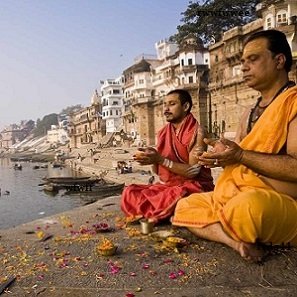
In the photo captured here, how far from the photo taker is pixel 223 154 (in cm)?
233

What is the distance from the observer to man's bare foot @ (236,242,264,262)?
7.48ft

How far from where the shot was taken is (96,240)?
296cm

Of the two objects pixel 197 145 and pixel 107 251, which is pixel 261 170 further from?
pixel 197 145

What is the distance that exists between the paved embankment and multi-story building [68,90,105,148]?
54.7m

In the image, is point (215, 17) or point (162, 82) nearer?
point (215, 17)

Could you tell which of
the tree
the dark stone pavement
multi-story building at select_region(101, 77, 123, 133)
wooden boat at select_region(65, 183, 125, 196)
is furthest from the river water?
multi-story building at select_region(101, 77, 123, 133)

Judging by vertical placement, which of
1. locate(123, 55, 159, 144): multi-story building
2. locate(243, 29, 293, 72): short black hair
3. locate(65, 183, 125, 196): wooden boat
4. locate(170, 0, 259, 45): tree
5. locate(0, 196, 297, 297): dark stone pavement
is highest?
locate(170, 0, 259, 45): tree

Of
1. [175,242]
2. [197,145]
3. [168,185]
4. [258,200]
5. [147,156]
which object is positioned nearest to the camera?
[258,200]

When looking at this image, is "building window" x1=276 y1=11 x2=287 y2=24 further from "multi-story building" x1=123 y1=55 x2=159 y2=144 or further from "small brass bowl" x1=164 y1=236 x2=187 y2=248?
"small brass bowl" x1=164 y1=236 x2=187 y2=248

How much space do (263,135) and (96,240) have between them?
1.54 m

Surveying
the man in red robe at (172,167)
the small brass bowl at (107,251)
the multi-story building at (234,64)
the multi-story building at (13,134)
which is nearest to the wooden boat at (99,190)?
the multi-story building at (234,64)

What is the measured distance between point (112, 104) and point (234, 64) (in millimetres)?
29028

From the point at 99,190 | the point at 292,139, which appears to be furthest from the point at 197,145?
the point at 99,190

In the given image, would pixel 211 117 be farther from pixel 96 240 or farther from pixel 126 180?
pixel 96 240
